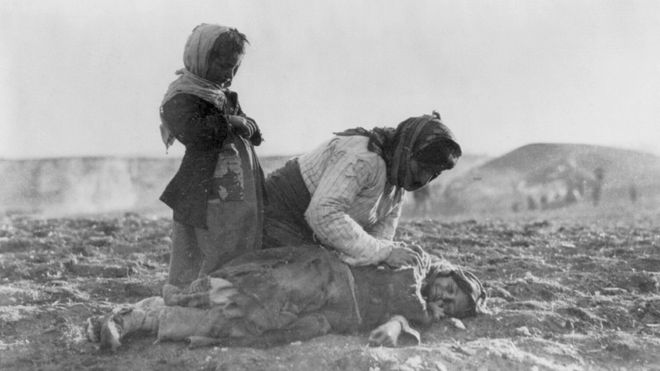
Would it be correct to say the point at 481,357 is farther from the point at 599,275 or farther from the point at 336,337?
the point at 599,275

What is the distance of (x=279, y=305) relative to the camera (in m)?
3.70

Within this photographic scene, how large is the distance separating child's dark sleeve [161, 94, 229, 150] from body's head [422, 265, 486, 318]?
147 cm

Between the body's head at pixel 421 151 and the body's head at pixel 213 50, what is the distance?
1024 mm

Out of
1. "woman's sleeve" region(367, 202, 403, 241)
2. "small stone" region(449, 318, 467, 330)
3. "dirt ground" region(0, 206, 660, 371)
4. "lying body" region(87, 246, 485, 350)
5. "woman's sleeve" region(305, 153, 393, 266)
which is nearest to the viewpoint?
"dirt ground" region(0, 206, 660, 371)

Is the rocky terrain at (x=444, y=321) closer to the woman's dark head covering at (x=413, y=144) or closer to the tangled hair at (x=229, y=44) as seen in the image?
the woman's dark head covering at (x=413, y=144)

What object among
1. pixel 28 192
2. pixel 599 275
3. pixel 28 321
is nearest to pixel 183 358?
pixel 28 321

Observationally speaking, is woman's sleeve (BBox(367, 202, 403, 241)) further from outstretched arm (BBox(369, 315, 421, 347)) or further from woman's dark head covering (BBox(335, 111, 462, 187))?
outstretched arm (BBox(369, 315, 421, 347))

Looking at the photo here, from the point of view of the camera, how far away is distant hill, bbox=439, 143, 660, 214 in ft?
65.2

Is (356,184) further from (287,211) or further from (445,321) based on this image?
(445,321)

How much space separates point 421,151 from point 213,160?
3.72 feet

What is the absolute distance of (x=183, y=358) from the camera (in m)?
3.53

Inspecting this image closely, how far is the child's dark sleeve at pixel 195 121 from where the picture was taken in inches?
152

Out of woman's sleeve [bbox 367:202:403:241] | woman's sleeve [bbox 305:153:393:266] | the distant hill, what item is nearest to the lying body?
woman's sleeve [bbox 305:153:393:266]

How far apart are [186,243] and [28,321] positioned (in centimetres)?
116
